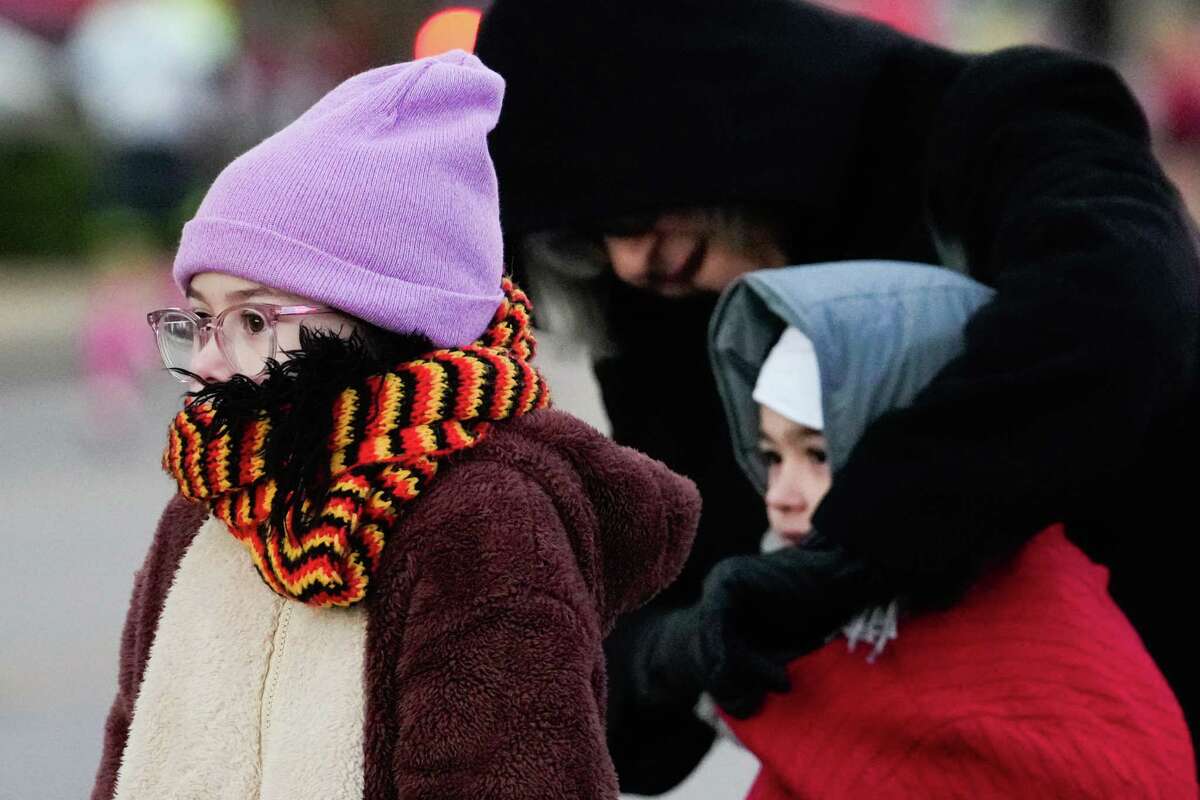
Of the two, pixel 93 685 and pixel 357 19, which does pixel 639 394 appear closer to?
pixel 93 685

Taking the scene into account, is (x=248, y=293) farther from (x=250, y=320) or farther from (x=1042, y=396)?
(x=1042, y=396)

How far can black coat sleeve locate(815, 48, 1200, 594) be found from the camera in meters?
2.02

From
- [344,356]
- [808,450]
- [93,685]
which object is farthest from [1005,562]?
[93,685]

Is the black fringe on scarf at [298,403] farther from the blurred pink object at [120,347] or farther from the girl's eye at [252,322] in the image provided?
the blurred pink object at [120,347]

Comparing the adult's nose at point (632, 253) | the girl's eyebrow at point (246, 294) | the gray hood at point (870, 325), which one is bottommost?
the adult's nose at point (632, 253)

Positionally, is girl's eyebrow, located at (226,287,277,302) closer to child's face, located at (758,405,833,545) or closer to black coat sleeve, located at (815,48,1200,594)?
black coat sleeve, located at (815,48,1200,594)

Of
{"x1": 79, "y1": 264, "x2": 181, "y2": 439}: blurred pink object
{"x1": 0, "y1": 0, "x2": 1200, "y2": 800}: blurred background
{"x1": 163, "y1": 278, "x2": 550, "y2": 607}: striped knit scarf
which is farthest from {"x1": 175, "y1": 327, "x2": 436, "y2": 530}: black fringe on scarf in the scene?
{"x1": 79, "y1": 264, "x2": 181, "y2": 439}: blurred pink object

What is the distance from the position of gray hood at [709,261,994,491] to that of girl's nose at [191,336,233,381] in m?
0.85

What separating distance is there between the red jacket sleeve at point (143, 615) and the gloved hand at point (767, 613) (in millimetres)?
672

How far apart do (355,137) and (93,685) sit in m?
3.38

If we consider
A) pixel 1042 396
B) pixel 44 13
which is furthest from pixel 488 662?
pixel 44 13

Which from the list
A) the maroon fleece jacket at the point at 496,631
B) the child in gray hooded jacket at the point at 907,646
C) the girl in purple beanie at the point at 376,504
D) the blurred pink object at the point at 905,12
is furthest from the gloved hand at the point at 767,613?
the blurred pink object at the point at 905,12

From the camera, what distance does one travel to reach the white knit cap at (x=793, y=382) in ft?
7.61

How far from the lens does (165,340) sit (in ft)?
5.57
